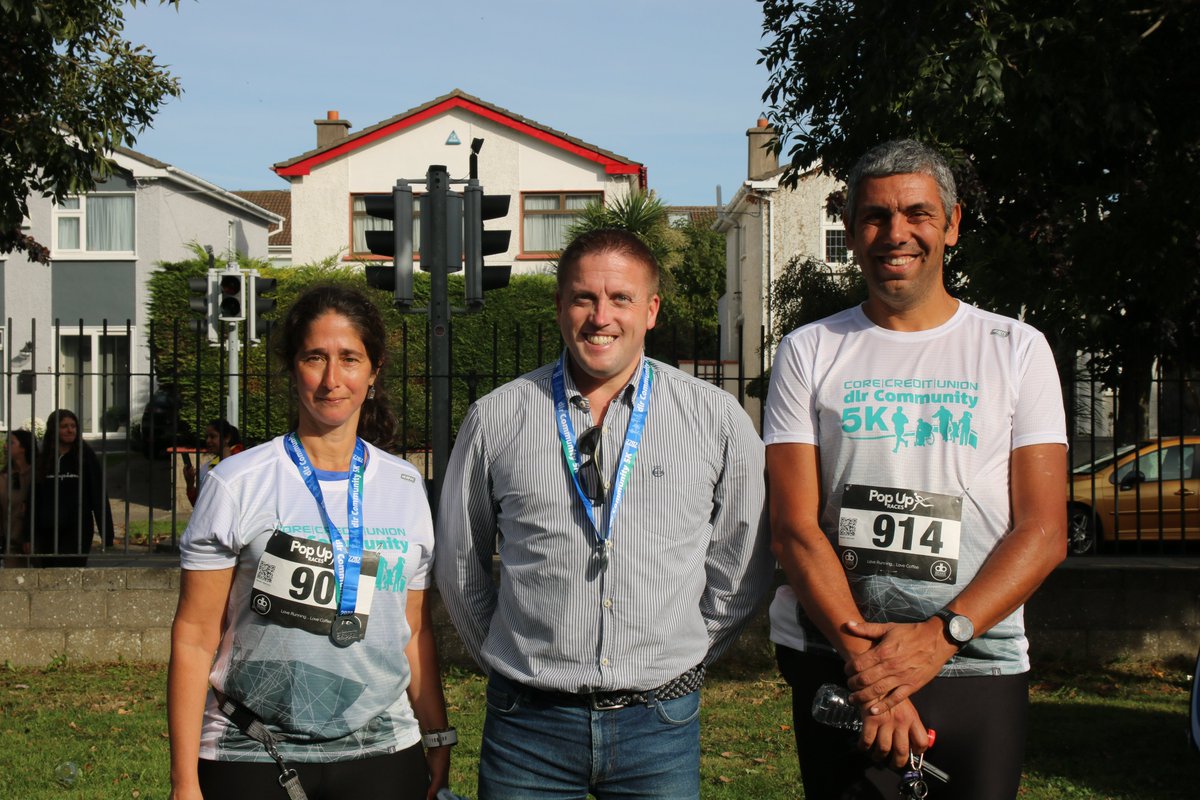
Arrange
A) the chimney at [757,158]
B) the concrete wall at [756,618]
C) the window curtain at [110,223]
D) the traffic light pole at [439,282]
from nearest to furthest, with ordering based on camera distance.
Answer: the traffic light pole at [439,282] < the concrete wall at [756,618] < the window curtain at [110,223] < the chimney at [757,158]

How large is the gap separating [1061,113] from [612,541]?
5890mm

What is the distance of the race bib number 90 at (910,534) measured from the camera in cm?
283

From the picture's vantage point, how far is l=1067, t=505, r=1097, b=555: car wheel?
8844 mm

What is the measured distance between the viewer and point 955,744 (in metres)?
2.85

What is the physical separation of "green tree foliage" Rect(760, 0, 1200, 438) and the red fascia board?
74.2ft

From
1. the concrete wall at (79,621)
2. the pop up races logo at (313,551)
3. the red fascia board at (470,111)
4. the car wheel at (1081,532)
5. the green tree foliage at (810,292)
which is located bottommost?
the concrete wall at (79,621)

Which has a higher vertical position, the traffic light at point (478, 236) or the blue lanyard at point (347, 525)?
the traffic light at point (478, 236)

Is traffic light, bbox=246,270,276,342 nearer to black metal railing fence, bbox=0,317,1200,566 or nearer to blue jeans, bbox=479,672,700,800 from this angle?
black metal railing fence, bbox=0,317,1200,566

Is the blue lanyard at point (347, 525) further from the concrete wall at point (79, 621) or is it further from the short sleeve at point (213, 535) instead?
the concrete wall at point (79, 621)

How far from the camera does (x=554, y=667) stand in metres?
2.92

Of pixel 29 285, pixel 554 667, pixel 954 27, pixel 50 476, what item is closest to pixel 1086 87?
pixel 954 27

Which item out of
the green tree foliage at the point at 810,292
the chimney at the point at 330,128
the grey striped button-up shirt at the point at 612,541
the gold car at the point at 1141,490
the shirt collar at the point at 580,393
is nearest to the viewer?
the grey striped button-up shirt at the point at 612,541

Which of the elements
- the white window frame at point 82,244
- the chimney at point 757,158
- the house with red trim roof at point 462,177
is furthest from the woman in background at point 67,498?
the chimney at point 757,158

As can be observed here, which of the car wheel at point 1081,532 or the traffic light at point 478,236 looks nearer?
the traffic light at point 478,236
